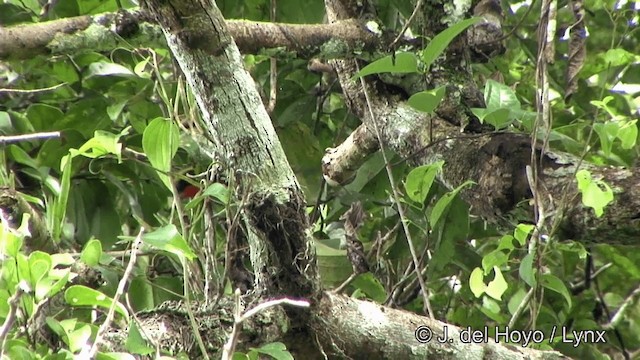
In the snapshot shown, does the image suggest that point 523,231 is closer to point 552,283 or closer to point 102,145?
point 552,283

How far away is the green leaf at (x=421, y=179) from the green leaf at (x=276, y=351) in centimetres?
31

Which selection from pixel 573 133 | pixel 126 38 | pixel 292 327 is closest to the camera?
pixel 292 327

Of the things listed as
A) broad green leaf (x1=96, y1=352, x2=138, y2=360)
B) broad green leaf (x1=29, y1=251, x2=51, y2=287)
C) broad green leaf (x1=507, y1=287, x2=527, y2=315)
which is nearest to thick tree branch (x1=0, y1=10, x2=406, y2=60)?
broad green leaf (x1=29, y1=251, x2=51, y2=287)

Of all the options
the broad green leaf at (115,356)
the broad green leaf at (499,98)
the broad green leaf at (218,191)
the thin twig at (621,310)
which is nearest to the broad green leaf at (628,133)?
the broad green leaf at (499,98)

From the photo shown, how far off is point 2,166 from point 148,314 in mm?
490

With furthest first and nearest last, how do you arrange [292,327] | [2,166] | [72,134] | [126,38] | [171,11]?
[72,134]
[2,166]
[126,38]
[292,327]
[171,11]

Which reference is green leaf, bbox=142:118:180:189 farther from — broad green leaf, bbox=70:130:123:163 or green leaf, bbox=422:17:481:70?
green leaf, bbox=422:17:481:70

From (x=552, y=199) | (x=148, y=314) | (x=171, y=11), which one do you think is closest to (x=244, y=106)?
(x=171, y=11)

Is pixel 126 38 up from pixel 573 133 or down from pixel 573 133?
up

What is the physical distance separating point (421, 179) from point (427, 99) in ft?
0.35

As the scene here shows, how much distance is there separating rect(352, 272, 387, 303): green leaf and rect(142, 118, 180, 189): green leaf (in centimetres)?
54

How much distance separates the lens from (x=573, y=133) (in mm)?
1687

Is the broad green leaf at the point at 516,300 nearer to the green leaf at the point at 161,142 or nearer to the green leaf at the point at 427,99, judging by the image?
the green leaf at the point at 427,99

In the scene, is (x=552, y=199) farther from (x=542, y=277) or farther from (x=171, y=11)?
(x=171, y=11)
